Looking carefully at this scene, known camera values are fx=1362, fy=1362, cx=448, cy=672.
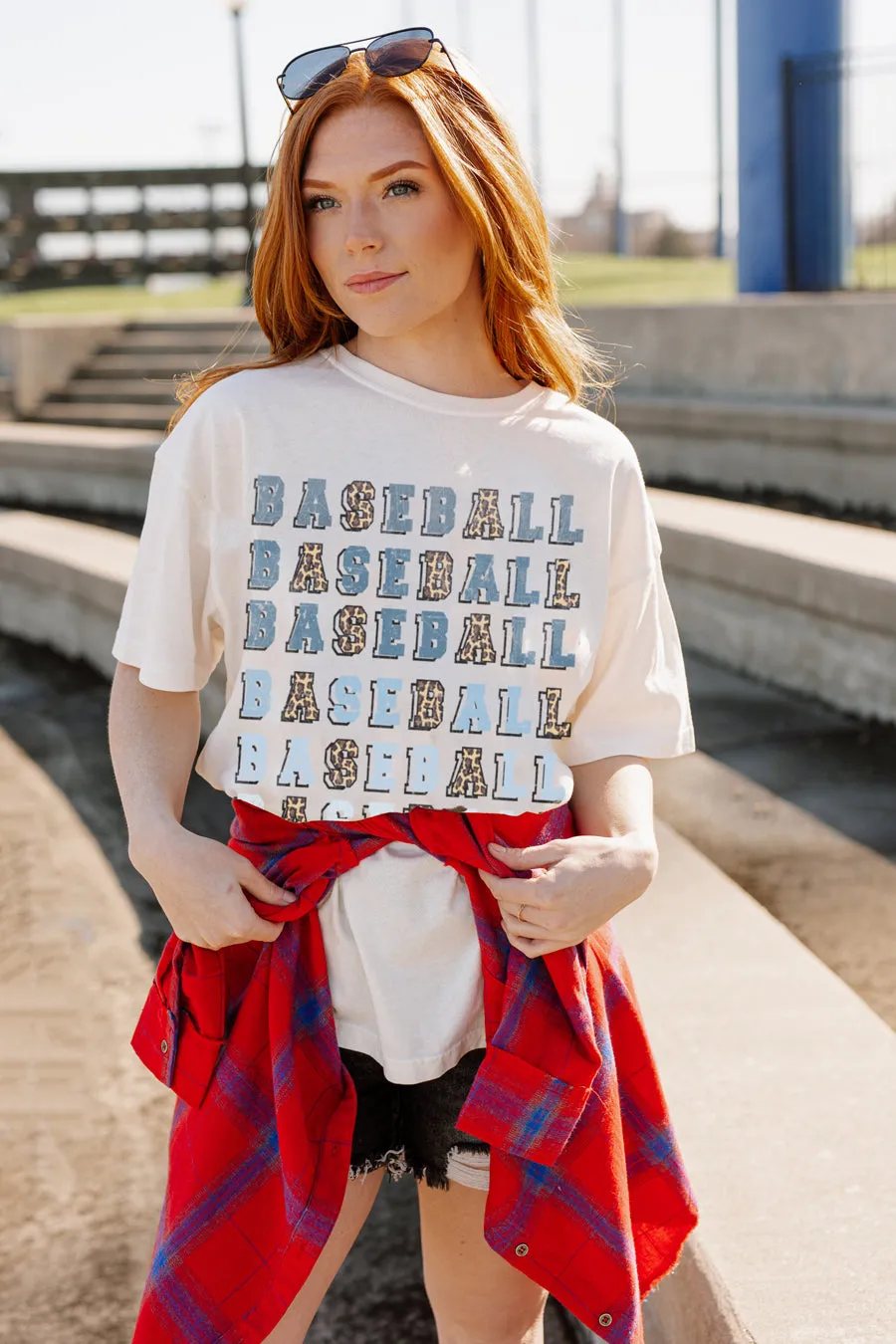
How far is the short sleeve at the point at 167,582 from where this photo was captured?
123 centimetres

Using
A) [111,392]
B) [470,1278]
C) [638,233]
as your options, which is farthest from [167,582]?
[638,233]

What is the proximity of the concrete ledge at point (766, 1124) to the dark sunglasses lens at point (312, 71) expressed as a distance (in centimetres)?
128

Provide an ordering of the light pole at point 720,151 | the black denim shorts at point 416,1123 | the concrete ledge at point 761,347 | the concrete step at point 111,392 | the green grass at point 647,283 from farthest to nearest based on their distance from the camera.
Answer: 1. the light pole at point 720,151
2. the green grass at point 647,283
3. the concrete step at point 111,392
4. the concrete ledge at point 761,347
5. the black denim shorts at point 416,1123

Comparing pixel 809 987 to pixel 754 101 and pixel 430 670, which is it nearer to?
pixel 430 670

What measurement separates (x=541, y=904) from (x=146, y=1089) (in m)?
1.49

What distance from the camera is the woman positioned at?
4.00ft

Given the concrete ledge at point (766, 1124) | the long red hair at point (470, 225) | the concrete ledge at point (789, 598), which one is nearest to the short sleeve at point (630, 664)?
the long red hair at point (470, 225)

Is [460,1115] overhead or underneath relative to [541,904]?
underneath

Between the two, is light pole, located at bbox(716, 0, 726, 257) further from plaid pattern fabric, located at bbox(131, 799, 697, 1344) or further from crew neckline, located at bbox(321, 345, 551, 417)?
plaid pattern fabric, located at bbox(131, 799, 697, 1344)

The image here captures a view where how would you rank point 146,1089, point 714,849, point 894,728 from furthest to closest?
point 894,728 < point 714,849 < point 146,1089

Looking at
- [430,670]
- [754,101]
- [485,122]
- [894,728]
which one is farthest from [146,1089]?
[754,101]

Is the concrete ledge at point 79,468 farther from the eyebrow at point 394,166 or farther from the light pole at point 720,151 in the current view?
the light pole at point 720,151

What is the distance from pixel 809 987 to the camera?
2121 mm

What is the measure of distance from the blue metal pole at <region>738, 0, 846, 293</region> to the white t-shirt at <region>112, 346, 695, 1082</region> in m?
7.54
